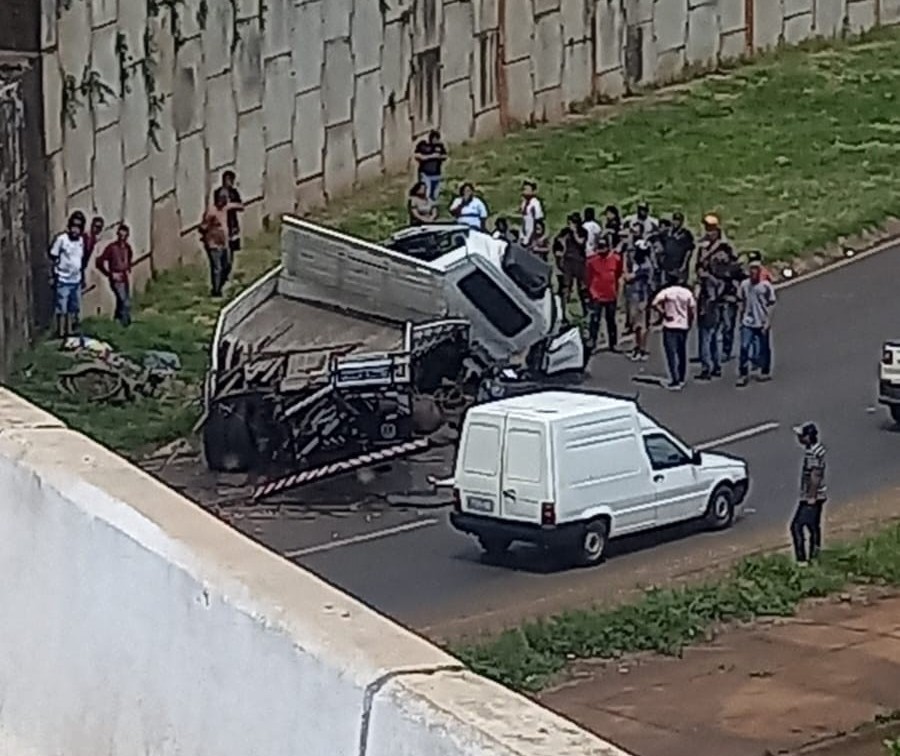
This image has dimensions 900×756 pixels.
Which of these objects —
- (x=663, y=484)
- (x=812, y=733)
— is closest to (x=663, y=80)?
(x=663, y=484)

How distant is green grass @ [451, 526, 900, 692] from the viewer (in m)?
19.1

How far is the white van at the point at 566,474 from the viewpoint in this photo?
859 inches

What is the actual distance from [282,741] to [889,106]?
36981mm

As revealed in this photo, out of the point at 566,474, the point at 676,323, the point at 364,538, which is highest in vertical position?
the point at 566,474

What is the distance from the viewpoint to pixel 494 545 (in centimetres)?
2248

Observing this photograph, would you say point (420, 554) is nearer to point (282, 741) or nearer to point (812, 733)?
point (812, 733)

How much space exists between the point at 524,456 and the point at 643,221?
9.24 m

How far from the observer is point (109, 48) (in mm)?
31391

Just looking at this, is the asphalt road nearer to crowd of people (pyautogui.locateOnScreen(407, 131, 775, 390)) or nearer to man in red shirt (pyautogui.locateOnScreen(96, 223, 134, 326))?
crowd of people (pyautogui.locateOnScreen(407, 131, 775, 390))

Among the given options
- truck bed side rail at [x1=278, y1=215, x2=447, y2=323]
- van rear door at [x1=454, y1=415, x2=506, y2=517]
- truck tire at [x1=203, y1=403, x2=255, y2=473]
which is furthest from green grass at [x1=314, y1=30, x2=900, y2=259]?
van rear door at [x1=454, y1=415, x2=506, y2=517]

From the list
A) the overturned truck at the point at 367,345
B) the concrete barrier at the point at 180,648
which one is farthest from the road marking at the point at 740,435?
the concrete barrier at the point at 180,648

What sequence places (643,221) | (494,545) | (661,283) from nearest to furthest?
(494,545), (661,283), (643,221)

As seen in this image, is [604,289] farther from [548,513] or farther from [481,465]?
[548,513]

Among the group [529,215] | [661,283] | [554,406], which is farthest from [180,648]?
[529,215]
